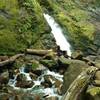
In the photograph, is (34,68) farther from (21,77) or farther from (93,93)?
(93,93)

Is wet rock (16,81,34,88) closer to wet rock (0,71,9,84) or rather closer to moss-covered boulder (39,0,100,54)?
wet rock (0,71,9,84)

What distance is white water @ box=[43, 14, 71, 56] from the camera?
50.4 feet

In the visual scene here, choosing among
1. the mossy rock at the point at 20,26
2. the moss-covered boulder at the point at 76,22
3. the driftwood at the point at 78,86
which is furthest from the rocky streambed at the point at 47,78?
the moss-covered boulder at the point at 76,22

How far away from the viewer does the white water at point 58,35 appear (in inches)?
605

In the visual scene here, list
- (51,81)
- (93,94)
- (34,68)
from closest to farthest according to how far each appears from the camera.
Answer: (93,94) < (51,81) < (34,68)

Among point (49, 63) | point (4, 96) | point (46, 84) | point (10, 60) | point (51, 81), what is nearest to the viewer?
point (4, 96)

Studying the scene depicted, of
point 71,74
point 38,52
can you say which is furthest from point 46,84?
point 38,52

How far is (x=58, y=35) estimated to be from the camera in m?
16.0

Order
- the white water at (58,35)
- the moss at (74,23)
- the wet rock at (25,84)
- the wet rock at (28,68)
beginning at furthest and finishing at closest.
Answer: the moss at (74,23) → the white water at (58,35) → the wet rock at (28,68) → the wet rock at (25,84)

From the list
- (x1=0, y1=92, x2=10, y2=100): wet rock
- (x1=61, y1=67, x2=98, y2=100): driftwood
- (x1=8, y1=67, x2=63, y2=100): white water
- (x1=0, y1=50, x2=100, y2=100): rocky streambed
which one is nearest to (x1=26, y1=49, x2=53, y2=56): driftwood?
(x1=0, y1=50, x2=100, y2=100): rocky streambed

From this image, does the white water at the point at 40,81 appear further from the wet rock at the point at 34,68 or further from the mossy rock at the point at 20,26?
the mossy rock at the point at 20,26

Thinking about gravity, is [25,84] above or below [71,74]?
below

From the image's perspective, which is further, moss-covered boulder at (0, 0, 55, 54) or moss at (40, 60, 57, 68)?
moss-covered boulder at (0, 0, 55, 54)

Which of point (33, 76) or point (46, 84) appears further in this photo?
point (33, 76)
